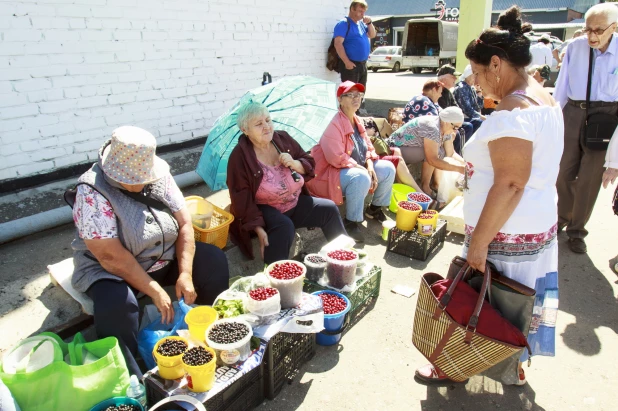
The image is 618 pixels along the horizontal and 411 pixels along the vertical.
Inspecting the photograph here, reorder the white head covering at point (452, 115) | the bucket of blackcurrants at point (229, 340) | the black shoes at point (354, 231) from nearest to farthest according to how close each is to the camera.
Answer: the bucket of blackcurrants at point (229, 340)
the black shoes at point (354, 231)
the white head covering at point (452, 115)

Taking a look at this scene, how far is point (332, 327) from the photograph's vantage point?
2926 millimetres

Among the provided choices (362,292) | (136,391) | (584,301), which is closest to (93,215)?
(136,391)

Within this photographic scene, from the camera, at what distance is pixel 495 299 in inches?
90.4

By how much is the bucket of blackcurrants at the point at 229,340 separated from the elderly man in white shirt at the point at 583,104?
3.54 metres

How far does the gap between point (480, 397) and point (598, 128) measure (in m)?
2.71

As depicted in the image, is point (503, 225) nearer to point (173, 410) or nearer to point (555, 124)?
point (555, 124)

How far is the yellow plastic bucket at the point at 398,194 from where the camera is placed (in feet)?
16.4

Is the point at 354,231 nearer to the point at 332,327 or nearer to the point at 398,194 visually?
the point at 398,194

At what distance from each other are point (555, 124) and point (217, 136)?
8.85ft

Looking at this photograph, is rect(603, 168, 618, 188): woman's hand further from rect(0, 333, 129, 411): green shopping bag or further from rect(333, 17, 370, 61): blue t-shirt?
rect(333, 17, 370, 61): blue t-shirt

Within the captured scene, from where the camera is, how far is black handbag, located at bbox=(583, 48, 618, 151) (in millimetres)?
3859

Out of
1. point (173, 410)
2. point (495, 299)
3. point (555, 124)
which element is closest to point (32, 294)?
point (173, 410)

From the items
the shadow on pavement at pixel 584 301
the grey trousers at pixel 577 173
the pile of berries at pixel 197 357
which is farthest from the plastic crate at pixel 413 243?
the pile of berries at pixel 197 357

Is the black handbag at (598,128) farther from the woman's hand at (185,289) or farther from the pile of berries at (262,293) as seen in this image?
the woman's hand at (185,289)
